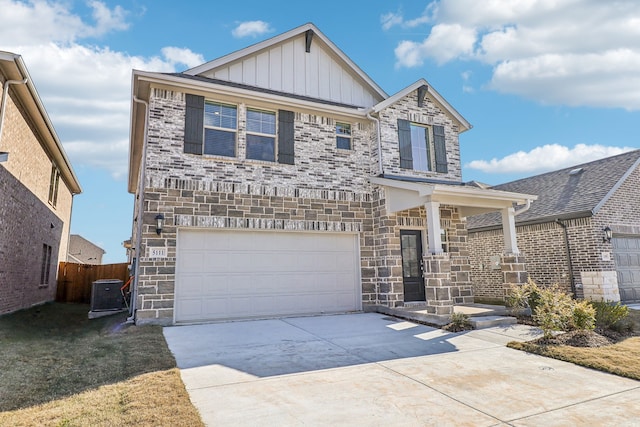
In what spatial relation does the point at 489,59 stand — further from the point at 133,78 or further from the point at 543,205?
the point at 133,78

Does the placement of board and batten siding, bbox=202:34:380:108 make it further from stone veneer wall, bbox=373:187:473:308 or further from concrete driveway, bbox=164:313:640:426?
concrete driveway, bbox=164:313:640:426

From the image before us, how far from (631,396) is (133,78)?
34.9ft

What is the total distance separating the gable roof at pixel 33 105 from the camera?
8094 mm

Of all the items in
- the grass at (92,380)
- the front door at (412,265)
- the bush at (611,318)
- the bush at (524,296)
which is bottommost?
the grass at (92,380)

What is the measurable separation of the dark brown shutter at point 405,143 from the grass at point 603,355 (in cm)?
609

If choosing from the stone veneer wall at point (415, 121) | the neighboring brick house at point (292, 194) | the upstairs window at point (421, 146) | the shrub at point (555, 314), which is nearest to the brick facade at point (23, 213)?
the neighboring brick house at point (292, 194)

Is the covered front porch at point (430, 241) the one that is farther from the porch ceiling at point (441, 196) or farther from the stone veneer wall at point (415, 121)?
the stone veneer wall at point (415, 121)

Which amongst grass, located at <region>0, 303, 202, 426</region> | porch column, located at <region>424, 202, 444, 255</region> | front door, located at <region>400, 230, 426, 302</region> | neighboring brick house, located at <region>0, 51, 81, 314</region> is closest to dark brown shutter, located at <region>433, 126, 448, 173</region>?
front door, located at <region>400, 230, 426, 302</region>

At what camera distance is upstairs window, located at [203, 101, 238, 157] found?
31.0 ft

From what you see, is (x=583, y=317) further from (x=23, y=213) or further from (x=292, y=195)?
(x=23, y=213)

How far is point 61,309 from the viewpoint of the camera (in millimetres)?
13000

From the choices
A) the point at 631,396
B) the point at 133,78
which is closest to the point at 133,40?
the point at 133,78

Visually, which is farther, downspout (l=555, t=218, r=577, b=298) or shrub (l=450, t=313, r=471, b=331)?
downspout (l=555, t=218, r=577, b=298)

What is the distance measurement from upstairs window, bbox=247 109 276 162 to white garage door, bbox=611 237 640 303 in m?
11.9
